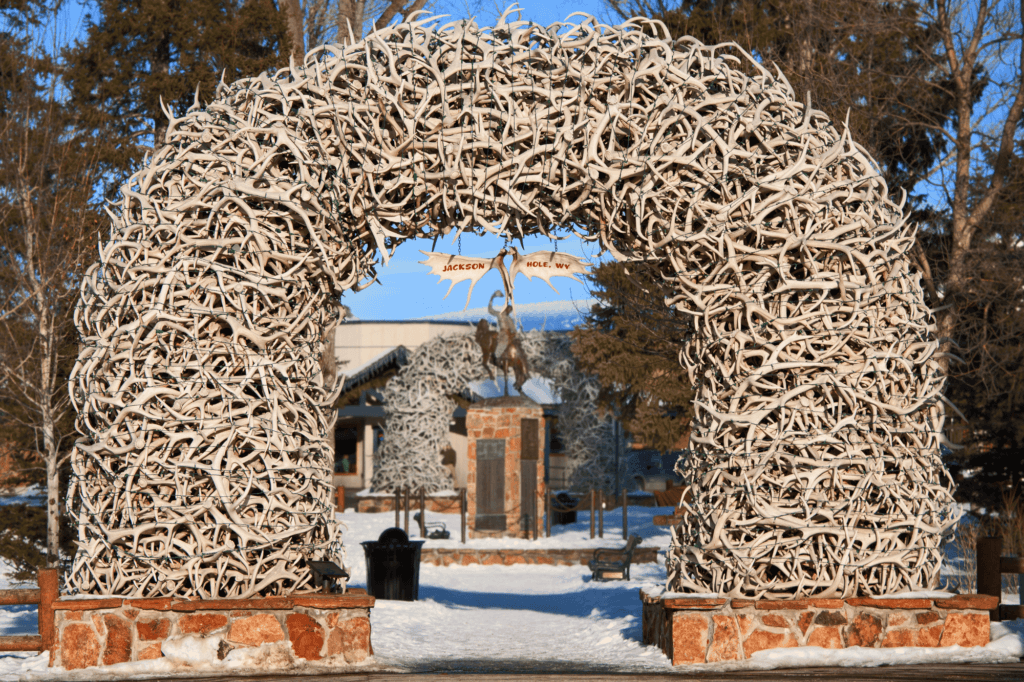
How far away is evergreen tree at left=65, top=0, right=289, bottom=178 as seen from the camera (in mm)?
14633

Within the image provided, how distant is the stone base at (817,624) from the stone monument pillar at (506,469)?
35.9 ft

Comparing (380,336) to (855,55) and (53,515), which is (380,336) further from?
(53,515)

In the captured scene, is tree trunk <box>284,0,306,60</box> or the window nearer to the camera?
tree trunk <box>284,0,306,60</box>

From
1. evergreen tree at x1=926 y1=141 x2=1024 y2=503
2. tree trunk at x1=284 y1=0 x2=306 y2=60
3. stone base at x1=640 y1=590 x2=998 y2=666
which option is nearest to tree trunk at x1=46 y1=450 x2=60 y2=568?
stone base at x1=640 y1=590 x2=998 y2=666

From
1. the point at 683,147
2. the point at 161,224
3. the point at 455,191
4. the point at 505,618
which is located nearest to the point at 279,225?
the point at 161,224

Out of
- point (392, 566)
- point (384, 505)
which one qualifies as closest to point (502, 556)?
point (392, 566)

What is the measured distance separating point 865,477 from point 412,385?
15.9 meters

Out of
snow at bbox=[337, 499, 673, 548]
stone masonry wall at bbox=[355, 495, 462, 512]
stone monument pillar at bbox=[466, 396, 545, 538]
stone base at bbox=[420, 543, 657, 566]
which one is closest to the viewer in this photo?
stone base at bbox=[420, 543, 657, 566]

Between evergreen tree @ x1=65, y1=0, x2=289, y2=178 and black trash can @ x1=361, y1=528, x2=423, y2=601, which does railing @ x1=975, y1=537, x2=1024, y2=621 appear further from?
evergreen tree @ x1=65, y1=0, x2=289, y2=178

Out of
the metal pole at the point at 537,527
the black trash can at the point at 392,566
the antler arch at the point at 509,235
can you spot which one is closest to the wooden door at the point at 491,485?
the metal pole at the point at 537,527

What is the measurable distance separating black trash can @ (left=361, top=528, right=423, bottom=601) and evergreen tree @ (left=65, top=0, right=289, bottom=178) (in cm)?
764

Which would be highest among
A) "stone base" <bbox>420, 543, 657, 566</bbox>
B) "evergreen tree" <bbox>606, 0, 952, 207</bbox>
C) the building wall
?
"evergreen tree" <bbox>606, 0, 952, 207</bbox>

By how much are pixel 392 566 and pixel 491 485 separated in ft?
21.4

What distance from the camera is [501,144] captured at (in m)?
6.20
